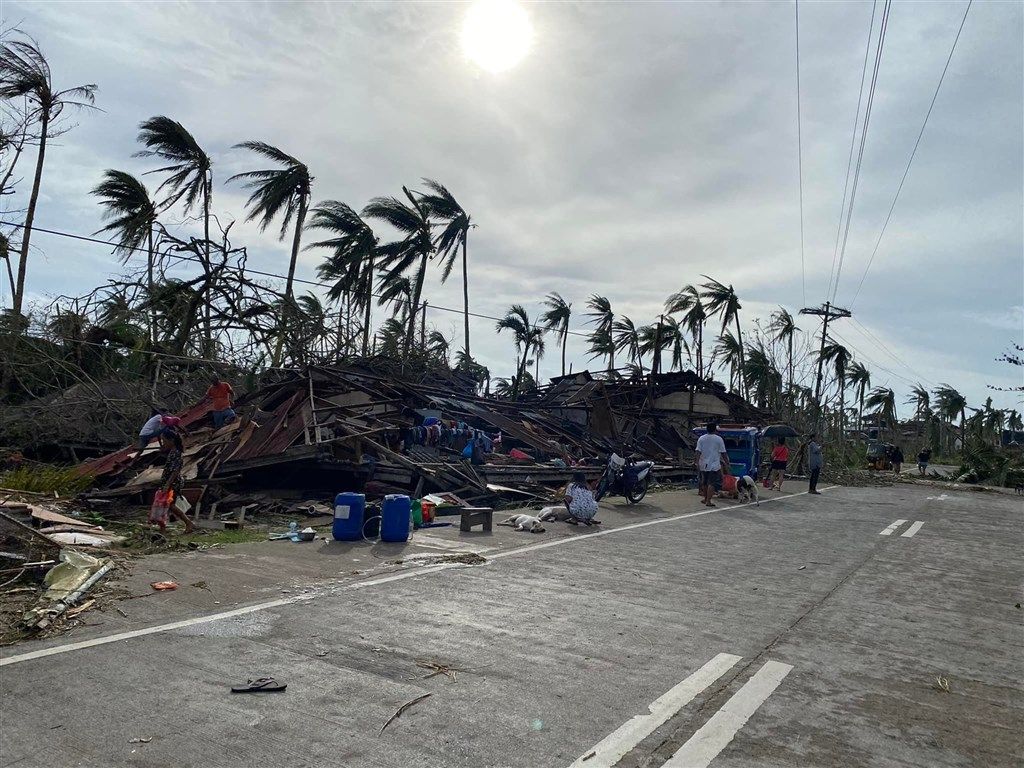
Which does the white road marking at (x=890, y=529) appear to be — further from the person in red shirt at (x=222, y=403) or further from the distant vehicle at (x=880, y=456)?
the distant vehicle at (x=880, y=456)

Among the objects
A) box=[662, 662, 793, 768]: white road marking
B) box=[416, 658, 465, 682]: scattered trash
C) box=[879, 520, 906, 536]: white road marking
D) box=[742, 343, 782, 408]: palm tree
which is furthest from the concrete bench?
box=[742, 343, 782, 408]: palm tree

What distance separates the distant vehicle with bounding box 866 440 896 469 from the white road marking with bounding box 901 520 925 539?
85.6 feet

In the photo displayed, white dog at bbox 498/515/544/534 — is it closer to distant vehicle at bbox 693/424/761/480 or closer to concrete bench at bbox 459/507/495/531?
concrete bench at bbox 459/507/495/531

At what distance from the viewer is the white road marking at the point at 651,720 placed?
358 centimetres

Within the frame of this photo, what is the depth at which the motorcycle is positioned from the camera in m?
15.6

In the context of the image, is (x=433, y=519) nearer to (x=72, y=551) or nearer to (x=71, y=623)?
(x=72, y=551)

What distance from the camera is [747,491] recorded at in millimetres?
18484

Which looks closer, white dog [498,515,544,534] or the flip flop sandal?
the flip flop sandal

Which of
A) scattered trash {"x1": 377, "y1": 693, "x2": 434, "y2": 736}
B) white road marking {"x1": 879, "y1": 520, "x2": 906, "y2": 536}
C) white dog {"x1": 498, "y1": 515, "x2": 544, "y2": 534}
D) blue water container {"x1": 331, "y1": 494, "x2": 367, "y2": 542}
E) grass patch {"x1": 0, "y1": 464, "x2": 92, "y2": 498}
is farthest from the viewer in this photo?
white road marking {"x1": 879, "y1": 520, "x2": 906, "y2": 536}

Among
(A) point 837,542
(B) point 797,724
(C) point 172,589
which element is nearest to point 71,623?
(C) point 172,589

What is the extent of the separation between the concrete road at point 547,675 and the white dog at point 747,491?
952 centimetres

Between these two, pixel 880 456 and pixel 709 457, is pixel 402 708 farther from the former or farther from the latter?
pixel 880 456

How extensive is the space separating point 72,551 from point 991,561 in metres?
11.9

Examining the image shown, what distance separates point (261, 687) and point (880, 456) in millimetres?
45081
